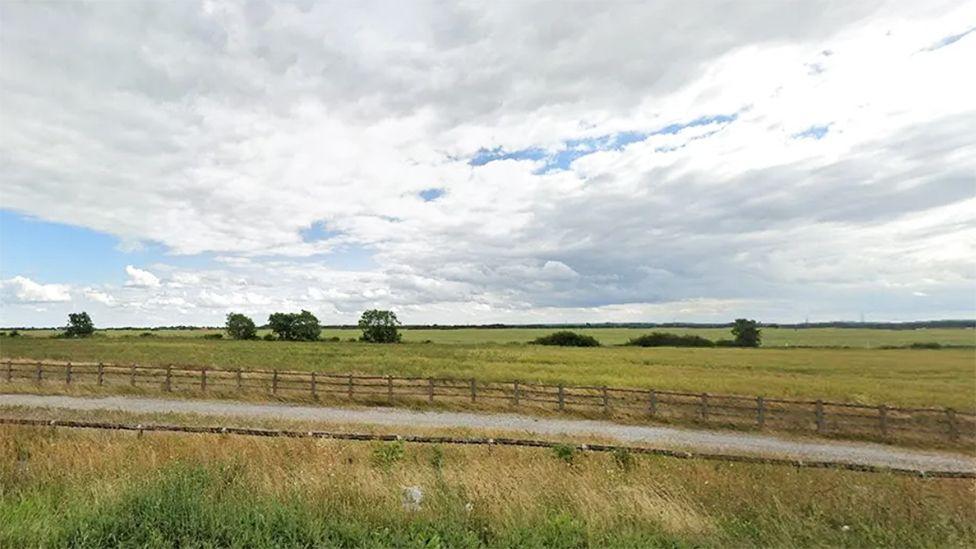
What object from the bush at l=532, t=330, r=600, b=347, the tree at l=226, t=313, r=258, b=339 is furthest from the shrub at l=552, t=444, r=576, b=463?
the tree at l=226, t=313, r=258, b=339

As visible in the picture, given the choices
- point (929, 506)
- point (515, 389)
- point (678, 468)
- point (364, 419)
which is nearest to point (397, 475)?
point (678, 468)

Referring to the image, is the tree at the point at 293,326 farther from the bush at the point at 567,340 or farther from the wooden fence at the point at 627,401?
the wooden fence at the point at 627,401

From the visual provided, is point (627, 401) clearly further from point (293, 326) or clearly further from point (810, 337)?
point (810, 337)

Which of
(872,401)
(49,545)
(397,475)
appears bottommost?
(872,401)

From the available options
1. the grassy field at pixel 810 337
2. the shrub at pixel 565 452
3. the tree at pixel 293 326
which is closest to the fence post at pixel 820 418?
the shrub at pixel 565 452

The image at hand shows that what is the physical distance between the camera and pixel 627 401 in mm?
24594

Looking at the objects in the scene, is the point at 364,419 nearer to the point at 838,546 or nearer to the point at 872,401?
the point at 838,546

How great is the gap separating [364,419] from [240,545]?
1677cm

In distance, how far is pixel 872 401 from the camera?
28.2 meters

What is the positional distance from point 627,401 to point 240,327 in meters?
99.6

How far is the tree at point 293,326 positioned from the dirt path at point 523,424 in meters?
82.1

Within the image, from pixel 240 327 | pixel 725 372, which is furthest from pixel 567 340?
pixel 240 327

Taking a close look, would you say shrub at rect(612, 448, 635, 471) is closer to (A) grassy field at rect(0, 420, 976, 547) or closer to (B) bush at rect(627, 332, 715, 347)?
(A) grassy field at rect(0, 420, 976, 547)

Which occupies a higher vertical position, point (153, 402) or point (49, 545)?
point (49, 545)
